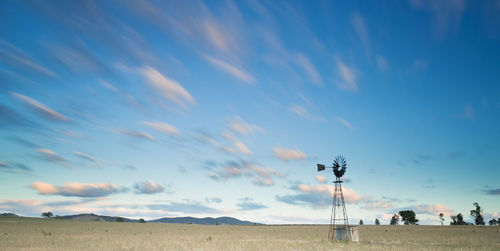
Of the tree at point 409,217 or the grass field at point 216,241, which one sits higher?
the tree at point 409,217

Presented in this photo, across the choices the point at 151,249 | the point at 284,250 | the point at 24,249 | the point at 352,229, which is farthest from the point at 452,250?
the point at 24,249

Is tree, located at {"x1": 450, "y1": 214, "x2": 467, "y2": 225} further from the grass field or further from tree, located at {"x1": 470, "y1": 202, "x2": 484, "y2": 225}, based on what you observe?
the grass field

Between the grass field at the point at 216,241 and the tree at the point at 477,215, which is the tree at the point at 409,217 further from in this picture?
the grass field at the point at 216,241

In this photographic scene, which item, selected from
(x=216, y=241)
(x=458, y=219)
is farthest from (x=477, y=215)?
(x=216, y=241)

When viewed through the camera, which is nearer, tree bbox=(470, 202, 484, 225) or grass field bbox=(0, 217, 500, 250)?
grass field bbox=(0, 217, 500, 250)

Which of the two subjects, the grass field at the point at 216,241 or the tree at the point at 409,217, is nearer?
the grass field at the point at 216,241

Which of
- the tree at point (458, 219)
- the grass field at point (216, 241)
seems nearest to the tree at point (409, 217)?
the tree at point (458, 219)

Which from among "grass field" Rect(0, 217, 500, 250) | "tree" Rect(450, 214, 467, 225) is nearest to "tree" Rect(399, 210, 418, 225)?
"tree" Rect(450, 214, 467, 225)

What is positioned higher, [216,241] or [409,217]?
[409,217]

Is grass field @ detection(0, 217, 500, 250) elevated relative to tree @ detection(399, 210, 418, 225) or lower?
lower

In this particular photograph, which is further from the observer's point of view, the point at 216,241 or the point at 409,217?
the point at 409,217

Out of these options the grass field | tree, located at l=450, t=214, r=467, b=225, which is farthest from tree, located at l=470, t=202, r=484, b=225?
the grass field

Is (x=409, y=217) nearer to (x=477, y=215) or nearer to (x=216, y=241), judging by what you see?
(x=477, y=215)

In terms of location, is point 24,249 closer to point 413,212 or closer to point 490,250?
point 490,250
